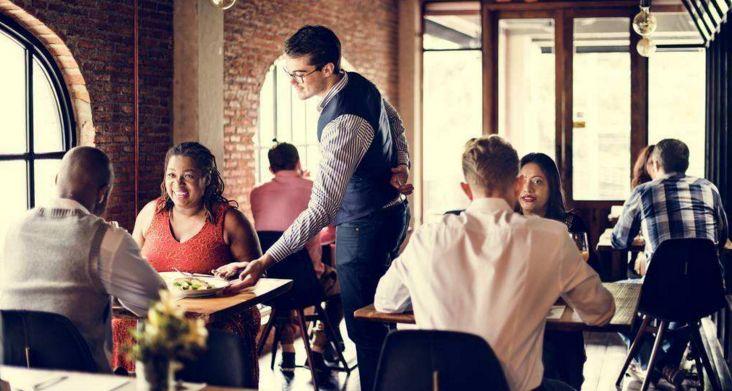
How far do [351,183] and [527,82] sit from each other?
7.32 m

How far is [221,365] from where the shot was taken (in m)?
2.72

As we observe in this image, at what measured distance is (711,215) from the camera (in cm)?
590

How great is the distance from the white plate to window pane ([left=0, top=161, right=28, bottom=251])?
176 cm

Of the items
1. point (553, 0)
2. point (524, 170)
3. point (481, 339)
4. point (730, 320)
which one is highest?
point (553, 0)

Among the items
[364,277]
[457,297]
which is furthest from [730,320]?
[457,297]

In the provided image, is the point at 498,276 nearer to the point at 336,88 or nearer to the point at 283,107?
the point at 336,88

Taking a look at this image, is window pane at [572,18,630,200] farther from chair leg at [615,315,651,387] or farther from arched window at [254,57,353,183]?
chair leg at [615,315,651,387]

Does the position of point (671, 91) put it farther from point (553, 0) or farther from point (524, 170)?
point (524, 170)

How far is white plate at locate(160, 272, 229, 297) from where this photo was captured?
3.88m

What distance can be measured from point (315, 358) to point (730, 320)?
260cm

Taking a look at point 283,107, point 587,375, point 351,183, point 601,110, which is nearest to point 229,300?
point 351,183

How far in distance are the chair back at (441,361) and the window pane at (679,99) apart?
846cm

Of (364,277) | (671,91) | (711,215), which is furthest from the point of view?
(671,91)

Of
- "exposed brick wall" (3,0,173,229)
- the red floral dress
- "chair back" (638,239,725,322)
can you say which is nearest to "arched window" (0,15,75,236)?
"exposed brick wall" (3,0,173,229)
